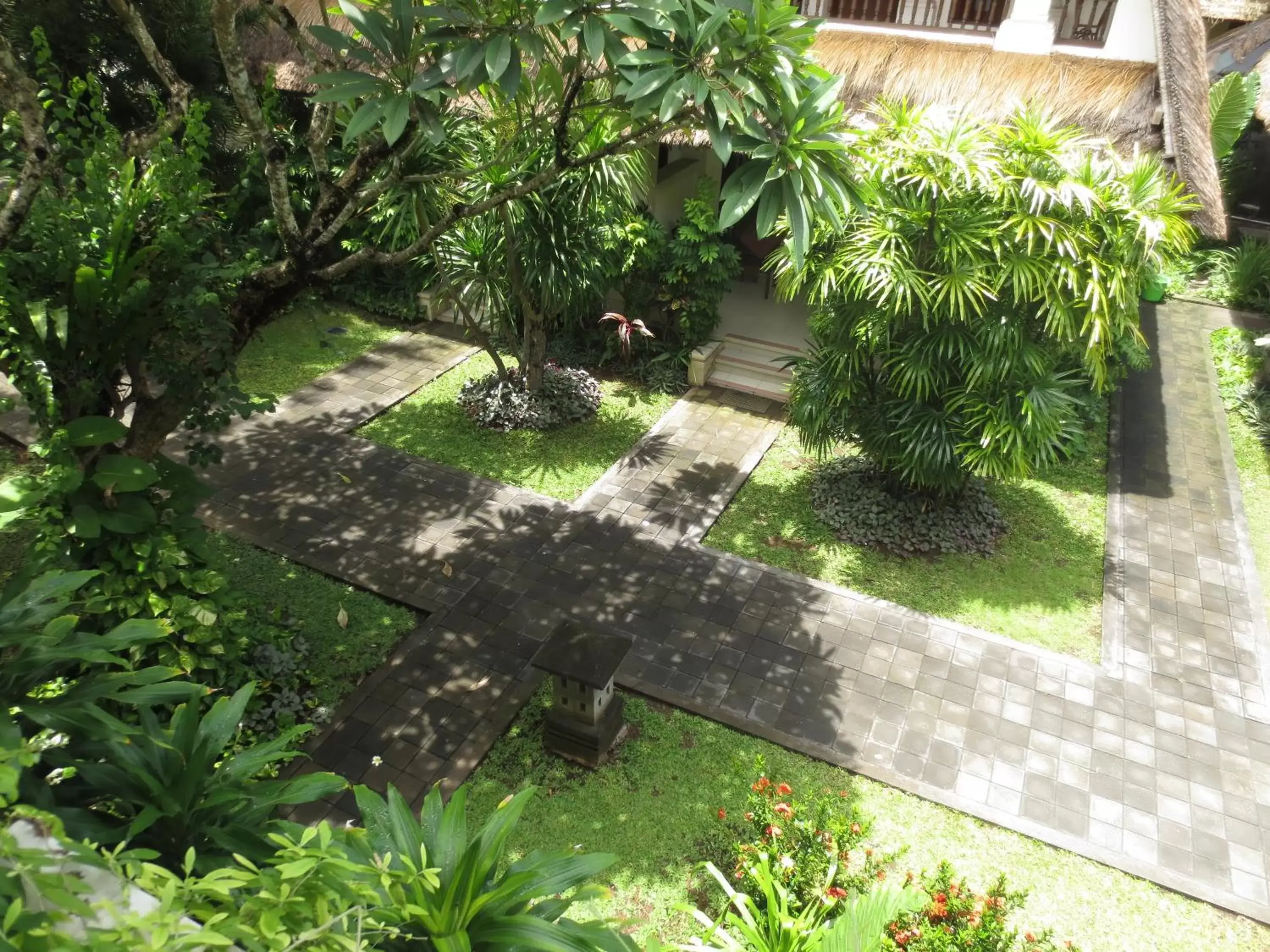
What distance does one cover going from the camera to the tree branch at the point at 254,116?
3.95 metres

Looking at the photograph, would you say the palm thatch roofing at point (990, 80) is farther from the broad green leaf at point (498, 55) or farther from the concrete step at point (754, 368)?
the broad green leaf at point (498, 55)

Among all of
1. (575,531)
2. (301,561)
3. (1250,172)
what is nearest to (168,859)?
(301,561)

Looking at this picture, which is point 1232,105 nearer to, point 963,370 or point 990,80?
point 990,80

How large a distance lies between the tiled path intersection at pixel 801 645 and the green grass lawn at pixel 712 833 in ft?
0.40

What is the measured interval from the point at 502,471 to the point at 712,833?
389 cm

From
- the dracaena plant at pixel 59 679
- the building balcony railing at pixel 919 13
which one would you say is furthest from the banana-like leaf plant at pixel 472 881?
the building balcony railing at pixel 919 13

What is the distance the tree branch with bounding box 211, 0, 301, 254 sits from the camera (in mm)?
3945

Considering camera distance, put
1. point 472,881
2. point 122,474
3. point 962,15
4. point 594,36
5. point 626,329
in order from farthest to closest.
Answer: point 626,329 < point 962,15 < point 122,474 < point 594,36 < point 472,881

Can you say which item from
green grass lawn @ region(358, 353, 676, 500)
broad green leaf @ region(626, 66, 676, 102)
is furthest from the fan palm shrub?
green grass lawn @ region(358, 353, 676, 500)

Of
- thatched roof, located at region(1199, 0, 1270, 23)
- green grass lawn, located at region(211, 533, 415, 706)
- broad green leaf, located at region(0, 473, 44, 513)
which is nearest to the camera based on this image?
broad green leaf, located at region(0, 473, 44, 513)

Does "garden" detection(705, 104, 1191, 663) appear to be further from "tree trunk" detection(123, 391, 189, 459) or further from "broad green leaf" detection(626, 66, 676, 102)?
"tree trunk" detection(123, 391, 189, 459)

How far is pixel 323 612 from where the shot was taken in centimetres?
560

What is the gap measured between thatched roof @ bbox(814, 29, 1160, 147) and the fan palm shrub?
1.75m

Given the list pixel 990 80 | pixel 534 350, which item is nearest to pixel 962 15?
pixel 990 80
